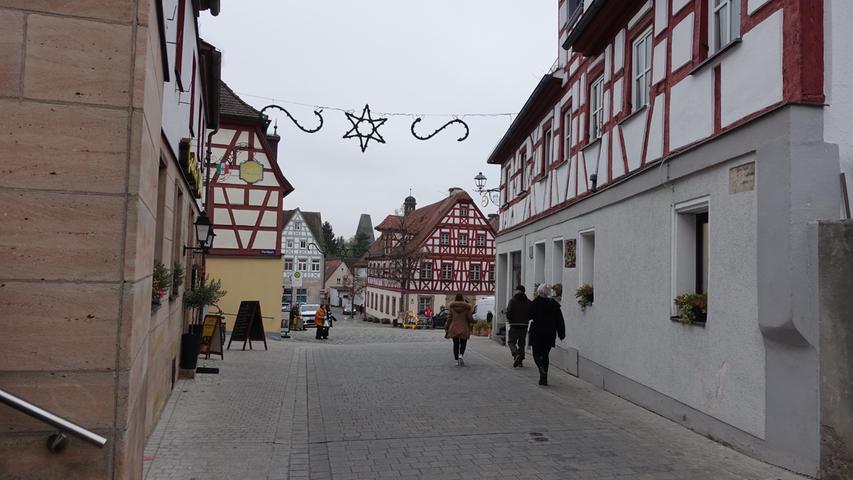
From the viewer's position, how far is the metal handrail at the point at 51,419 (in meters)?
3.16

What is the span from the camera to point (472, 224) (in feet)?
162

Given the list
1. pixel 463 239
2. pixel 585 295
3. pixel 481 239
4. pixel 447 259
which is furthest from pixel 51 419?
pixel 481 239

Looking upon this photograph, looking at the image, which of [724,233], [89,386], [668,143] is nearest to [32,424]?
[89,386]

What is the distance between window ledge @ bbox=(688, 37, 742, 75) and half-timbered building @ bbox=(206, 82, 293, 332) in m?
19.0

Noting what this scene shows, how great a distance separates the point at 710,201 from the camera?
721cm

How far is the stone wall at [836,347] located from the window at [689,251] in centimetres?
245

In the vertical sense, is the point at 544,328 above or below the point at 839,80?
below

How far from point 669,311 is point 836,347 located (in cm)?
281

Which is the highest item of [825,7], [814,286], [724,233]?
[825,7]

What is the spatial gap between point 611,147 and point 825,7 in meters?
4.89

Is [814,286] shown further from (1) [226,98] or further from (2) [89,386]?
(1) [226,98]

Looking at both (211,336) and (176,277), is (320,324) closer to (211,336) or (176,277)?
(211,336)

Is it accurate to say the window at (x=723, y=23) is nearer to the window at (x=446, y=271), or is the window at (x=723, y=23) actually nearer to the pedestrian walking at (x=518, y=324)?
the pedestrian walking at (x=518, y=324)

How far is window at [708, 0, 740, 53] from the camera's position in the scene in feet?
22.9
